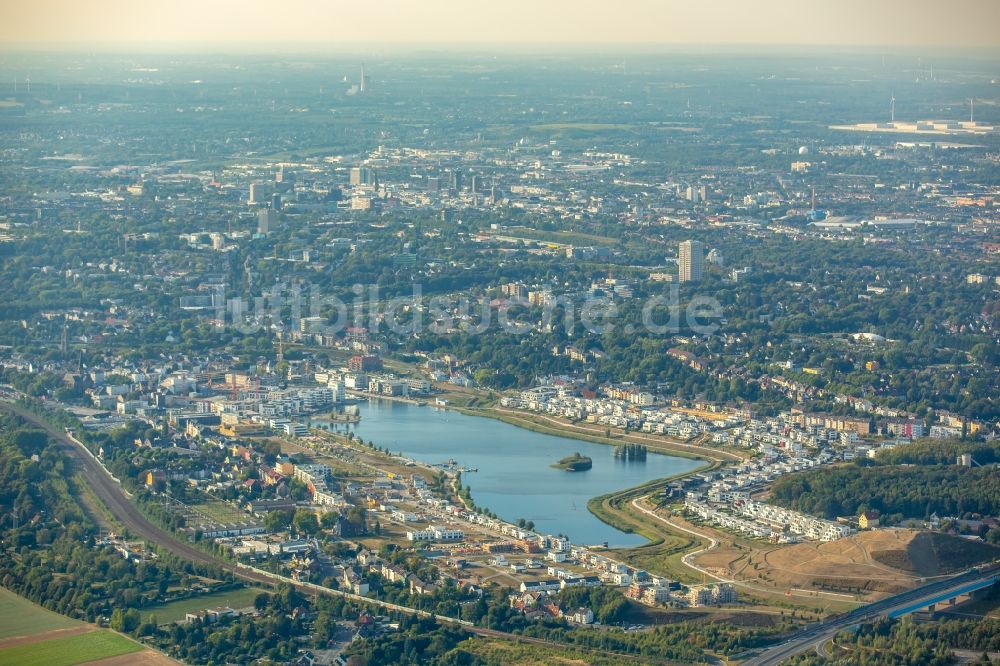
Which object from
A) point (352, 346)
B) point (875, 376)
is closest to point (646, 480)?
point (875, 376)

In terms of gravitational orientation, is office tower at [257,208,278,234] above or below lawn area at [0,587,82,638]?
below

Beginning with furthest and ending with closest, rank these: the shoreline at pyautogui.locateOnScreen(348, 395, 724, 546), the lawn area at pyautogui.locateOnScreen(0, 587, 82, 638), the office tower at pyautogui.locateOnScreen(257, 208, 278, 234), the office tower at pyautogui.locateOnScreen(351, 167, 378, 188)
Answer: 1. the office tower at pyautogui.locateOnScreen(351, 167, 378, 188)
2. the office tower at pyautogui.locateOnScreen(257, 208, 278, 234)
3. the shoreline at pyautogui.locateOnScreen(348, 395, 724, 546)
4. the lawn area at pyautogui.locateOnScreen(0, 587, 82, 638)

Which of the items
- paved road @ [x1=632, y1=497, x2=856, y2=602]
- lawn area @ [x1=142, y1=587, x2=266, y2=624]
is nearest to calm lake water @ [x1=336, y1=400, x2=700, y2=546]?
paved road @ [x1=632, y1=497, x2=856, y2=602]

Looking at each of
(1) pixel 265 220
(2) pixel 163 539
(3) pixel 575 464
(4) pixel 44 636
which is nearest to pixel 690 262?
(1) pixel 265 220

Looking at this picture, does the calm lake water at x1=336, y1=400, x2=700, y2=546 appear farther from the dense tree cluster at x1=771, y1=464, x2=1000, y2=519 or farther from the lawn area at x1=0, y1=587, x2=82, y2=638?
the lawn area at x1=0, y1=587, x2=82, y2=638

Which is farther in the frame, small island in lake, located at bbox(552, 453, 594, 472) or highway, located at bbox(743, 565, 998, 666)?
small island in lake, located at bbox(552, 453, 594, 472)

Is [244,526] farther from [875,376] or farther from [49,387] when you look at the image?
[875,376]

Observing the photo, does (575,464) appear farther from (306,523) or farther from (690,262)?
(690,262)

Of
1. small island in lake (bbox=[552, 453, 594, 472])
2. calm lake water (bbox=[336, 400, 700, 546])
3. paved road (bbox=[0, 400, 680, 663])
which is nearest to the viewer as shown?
paved road (bbox=[0, 400, 680, 663])
